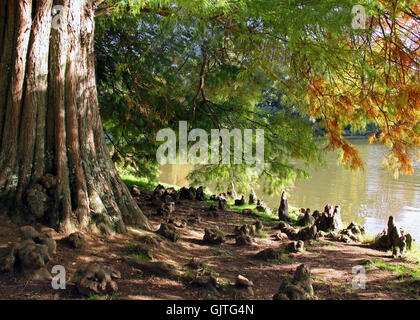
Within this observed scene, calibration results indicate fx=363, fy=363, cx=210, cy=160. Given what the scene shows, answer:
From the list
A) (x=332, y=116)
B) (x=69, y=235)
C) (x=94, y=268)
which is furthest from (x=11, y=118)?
(x=332, y=116)

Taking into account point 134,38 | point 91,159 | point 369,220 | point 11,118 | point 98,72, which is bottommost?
point 369,220

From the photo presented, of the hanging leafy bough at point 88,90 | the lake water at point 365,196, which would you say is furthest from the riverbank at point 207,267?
the lake water at point 365,196

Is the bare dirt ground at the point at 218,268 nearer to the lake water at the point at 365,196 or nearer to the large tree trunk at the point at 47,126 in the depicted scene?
the large tree trunk at the point at 47,126

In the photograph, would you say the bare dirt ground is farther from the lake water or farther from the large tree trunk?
the lake water

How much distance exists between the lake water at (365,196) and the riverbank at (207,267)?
293cm

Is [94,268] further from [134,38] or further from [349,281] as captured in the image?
[134,38]

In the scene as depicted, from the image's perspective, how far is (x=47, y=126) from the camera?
3.89 m

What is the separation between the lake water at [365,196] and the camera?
935 centimetres

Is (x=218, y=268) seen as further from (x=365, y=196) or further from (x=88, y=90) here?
(x=365, y=196)

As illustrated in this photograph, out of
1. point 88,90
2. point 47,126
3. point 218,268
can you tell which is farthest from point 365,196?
point 47,126

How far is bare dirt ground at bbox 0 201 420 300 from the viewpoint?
2.87 m

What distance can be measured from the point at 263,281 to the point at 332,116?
3391mm

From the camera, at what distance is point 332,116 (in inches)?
232

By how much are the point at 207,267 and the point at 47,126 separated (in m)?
2.25
